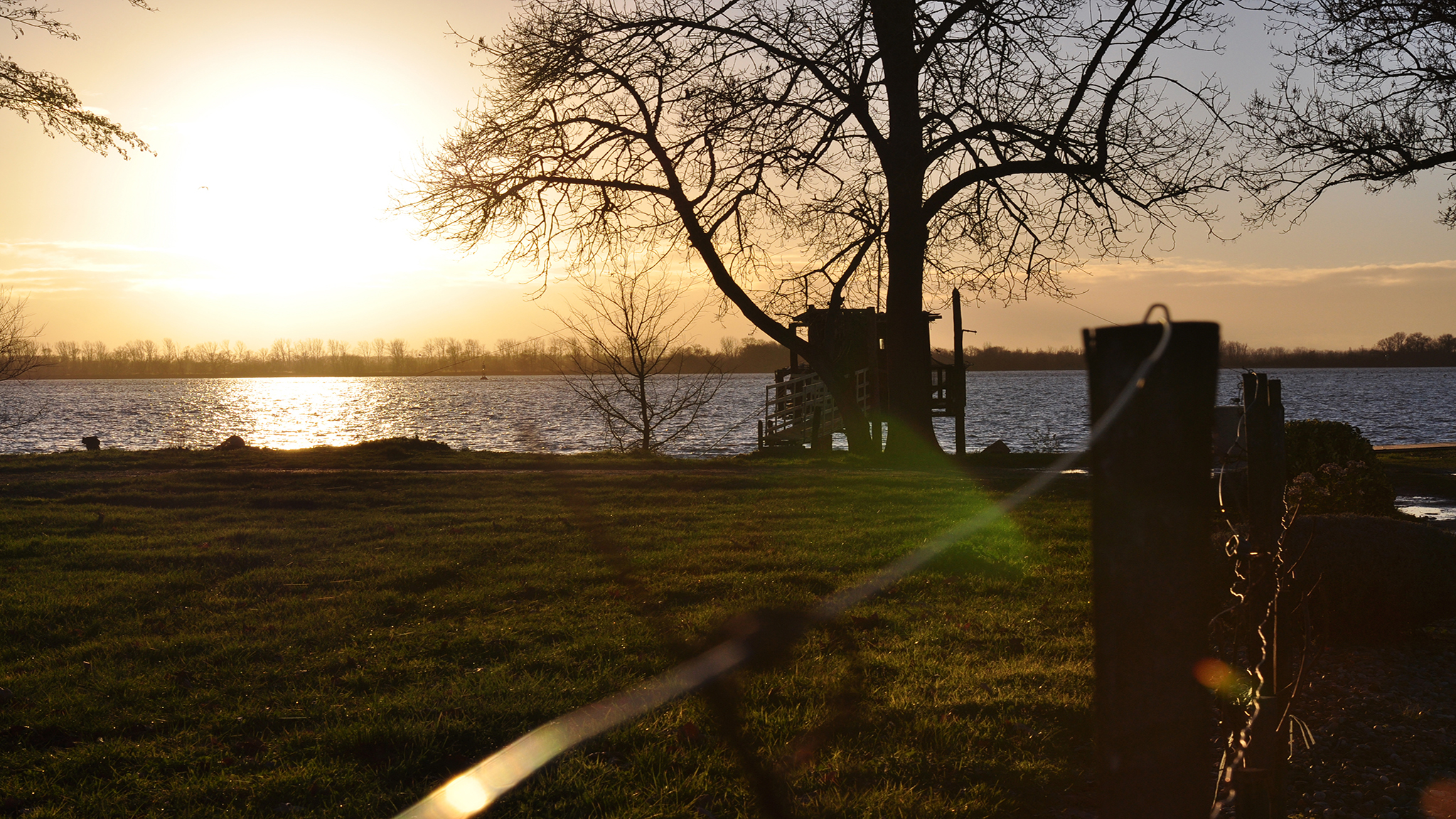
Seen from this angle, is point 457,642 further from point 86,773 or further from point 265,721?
point 86,773

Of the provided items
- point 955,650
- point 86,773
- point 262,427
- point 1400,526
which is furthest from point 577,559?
point 262,427

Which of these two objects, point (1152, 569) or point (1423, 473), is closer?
point (1152, 569)

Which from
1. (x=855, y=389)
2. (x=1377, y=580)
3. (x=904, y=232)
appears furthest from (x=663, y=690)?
(x=855, y=389)

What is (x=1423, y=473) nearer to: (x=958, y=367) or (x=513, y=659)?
(x=958, y=367)

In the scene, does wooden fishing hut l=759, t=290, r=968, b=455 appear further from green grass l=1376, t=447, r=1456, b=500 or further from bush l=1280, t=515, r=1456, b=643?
bush l=1280, t=515, r=1456, b=643

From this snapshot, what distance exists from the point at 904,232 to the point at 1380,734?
1272cm

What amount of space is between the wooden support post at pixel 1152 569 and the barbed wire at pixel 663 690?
4 centimetres

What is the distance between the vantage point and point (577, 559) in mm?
8875

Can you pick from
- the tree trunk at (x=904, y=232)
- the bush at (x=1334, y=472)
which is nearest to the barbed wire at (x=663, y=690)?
the bush at (x=1334, y=472)

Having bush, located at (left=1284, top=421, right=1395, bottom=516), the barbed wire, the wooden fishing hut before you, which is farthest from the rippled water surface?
the barbed wire

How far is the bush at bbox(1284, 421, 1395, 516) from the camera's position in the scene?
330 inches

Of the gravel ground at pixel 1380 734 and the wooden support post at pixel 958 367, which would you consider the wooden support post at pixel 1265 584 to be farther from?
the wooden support post at pixel 958 367

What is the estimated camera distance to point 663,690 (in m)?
5.09

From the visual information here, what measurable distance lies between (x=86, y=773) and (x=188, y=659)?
1741 mm
